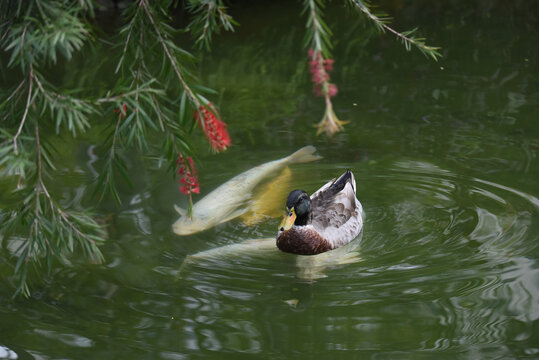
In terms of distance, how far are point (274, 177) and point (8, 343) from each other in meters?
2.93

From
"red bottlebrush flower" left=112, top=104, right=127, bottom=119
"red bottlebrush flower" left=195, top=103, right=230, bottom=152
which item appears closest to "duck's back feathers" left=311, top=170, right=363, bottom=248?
"red bottlebrush flower" left=195, top=103, right=230, bottom=152

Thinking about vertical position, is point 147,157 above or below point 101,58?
below

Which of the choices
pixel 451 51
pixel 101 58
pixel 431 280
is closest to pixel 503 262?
pixel 431 280

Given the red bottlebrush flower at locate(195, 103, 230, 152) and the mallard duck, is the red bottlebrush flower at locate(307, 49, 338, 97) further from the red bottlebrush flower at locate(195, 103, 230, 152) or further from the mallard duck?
the mallard duck

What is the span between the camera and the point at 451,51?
10.0 m

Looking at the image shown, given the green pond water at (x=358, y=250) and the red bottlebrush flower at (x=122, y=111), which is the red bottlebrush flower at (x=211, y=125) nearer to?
the red bottlebrush flower at (x=122, y=111)

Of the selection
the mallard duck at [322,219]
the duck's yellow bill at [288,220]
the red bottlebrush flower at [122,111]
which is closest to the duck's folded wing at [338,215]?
the mallard duck at [322,219]

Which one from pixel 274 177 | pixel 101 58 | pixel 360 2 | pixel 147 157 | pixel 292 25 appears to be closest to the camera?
pixel 360 2

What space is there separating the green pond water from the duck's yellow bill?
0.30 meters

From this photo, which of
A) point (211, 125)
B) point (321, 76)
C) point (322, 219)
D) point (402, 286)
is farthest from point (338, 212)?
point (321, 76)

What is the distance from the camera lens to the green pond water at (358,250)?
14.1ft

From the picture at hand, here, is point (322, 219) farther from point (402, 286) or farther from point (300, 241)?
point (402, 286)

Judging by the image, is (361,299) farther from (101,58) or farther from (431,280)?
(101,58)

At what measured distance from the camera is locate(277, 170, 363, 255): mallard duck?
530cm
